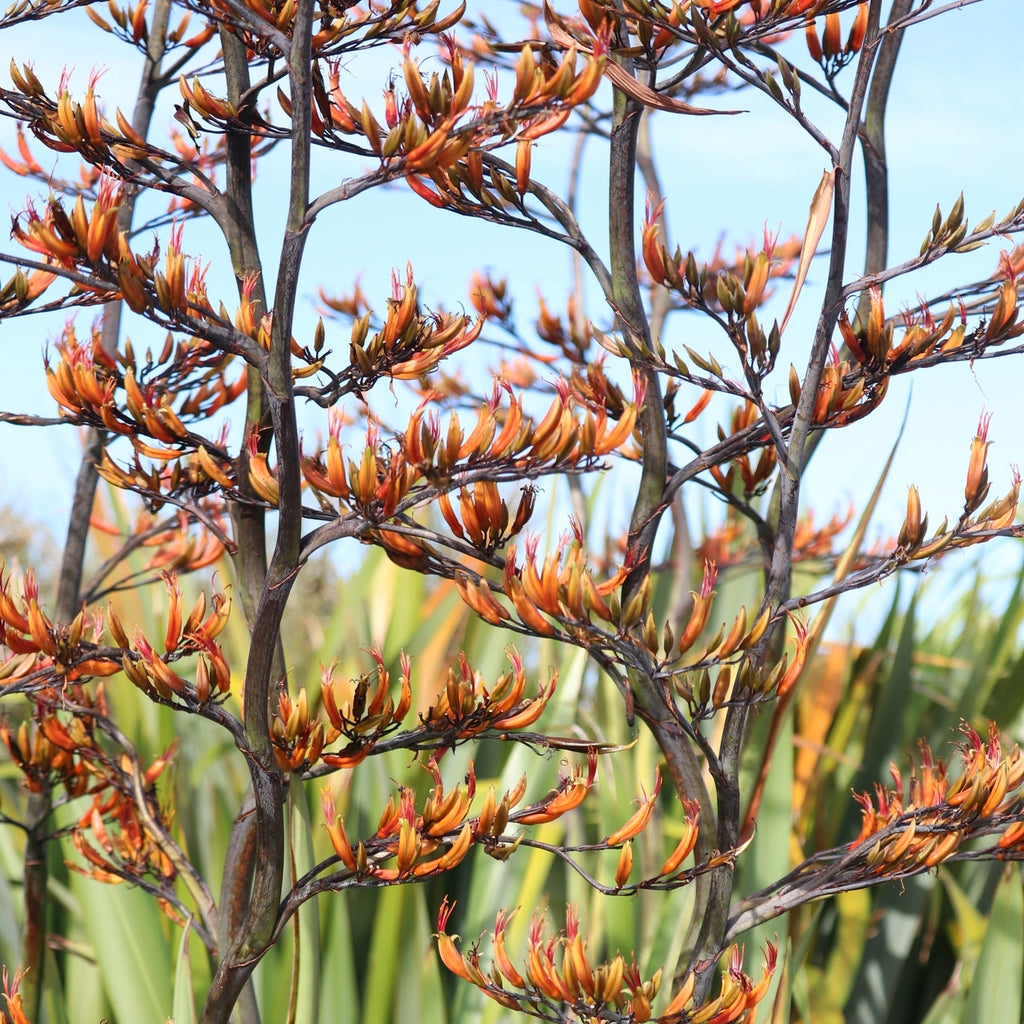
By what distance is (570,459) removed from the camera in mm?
1253

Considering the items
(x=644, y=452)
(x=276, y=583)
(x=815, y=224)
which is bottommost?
(x=276, y=583)

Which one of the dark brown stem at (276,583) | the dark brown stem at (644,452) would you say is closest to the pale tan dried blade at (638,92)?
the dark brown stem at (644,452)

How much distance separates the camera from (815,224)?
4.32ft

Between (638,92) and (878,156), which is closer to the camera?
(638,92)

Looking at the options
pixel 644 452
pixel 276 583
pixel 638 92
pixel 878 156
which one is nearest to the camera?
pixel 276 583

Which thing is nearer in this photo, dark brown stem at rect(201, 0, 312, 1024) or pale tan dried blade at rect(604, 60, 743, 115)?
dark brown stem at rect(201, 0, 312, 1024)

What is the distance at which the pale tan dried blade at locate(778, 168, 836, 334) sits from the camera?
1.30 metres

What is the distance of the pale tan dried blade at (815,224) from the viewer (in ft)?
4.28

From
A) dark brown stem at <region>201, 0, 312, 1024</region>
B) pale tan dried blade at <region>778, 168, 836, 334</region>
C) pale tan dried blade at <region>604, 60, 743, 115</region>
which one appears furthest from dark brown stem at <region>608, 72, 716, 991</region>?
dark brown stem at <region>201, 0, 312, 1024</region>

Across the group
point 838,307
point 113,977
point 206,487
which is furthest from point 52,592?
point 838,307

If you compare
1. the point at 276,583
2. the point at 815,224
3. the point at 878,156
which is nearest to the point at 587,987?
the point at 276,583

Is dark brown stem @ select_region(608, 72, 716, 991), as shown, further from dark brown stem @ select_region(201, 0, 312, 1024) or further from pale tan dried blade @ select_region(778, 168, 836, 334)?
dark brown stem @ select_region(201, 0, 312, 1024)

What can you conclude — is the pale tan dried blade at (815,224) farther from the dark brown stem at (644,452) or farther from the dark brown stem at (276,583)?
the dark brown stem at (276,583)

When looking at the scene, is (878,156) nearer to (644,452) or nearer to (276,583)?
(644,452)
